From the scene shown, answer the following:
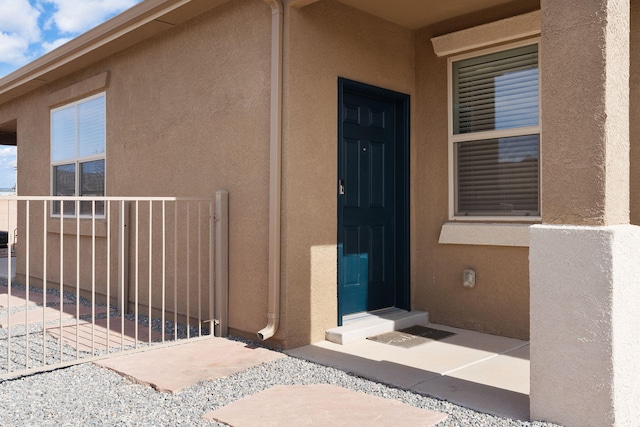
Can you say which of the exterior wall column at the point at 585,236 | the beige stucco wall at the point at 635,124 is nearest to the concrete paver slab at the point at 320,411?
the exterior wall column at the point at 585,236

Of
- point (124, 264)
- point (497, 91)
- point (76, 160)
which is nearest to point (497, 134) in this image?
point (497, 91)

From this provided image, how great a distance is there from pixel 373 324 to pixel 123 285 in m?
2.75

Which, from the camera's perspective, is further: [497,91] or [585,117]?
[497,91]

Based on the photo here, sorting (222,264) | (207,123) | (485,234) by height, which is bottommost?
(222,264)

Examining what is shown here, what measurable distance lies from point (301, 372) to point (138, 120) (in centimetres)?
367

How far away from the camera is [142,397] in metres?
3.34

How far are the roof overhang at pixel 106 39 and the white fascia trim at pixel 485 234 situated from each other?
2.94 m

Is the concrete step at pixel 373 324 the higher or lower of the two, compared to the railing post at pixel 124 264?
lower

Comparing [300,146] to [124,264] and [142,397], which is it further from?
[124,264]

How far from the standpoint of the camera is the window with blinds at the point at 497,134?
4656mm

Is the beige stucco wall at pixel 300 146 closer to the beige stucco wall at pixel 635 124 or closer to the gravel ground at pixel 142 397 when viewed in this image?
the gravel ground at pixel 142 397

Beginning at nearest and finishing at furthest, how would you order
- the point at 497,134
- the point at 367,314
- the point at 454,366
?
the point at 454,366 < the point at 497,134 < the point at 367,314

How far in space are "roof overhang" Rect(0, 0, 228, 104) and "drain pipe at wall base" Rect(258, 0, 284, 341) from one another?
2.95 ft

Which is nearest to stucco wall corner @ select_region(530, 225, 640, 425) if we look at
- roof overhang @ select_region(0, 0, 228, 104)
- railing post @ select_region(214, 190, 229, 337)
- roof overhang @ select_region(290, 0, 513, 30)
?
roof overhang @ select_region(290, 0, 513, 30)
